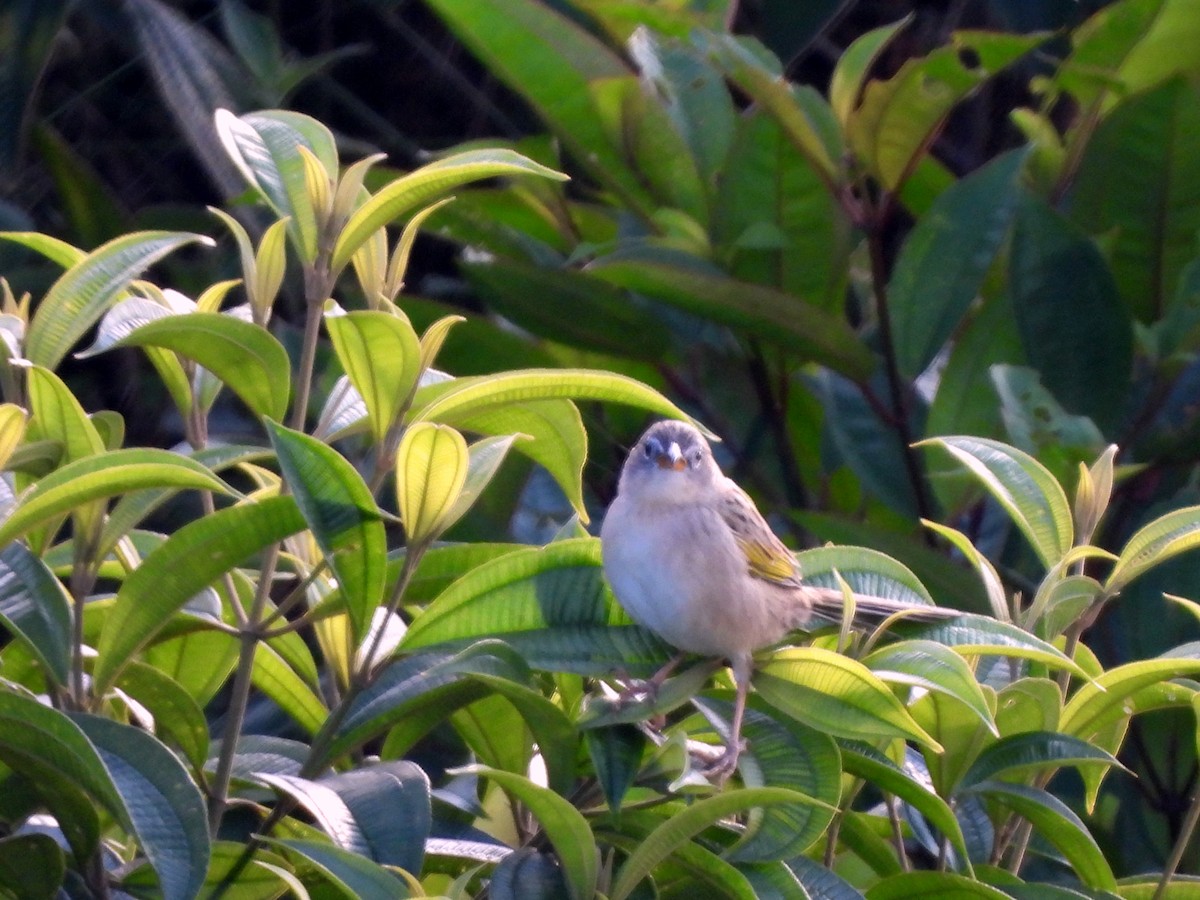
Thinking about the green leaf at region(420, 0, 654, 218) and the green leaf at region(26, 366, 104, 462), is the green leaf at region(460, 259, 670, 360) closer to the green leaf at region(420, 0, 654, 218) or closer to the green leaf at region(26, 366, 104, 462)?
the green leaf at region(420, 0, 654, 218)

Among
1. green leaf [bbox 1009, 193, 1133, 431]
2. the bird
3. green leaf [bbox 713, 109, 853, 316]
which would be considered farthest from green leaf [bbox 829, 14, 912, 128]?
the bird

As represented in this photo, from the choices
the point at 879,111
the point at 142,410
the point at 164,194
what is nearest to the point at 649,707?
the point at 879,111

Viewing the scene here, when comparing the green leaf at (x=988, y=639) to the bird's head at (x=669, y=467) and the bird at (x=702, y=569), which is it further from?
the bird's head at (x=669, y=467)

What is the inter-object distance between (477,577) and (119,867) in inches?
18.7

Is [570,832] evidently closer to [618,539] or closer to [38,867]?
[38,867]

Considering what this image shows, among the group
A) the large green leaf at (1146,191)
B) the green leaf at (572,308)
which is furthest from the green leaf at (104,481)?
the large green leaf at (1146,191)

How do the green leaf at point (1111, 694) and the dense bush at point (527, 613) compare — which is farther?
the green leaf at point (1111, 694)

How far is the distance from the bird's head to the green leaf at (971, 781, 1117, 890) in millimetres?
726

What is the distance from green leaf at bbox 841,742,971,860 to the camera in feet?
4.61

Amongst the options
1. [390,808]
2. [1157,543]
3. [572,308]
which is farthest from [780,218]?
[390,808]

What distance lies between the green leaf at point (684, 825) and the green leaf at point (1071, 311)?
5.15ft

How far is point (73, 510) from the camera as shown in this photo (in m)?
1.42

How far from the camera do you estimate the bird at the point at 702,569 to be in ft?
5.42

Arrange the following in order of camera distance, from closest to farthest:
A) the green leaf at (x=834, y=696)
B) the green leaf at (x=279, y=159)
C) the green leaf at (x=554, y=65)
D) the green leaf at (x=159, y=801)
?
1. the green leaf at (x=159, y=801)
2. the green leaf at (x=834, y=696)
3. the green leaf at (x=279, y=159)
4. the green leaf at (x=554, y=65)
